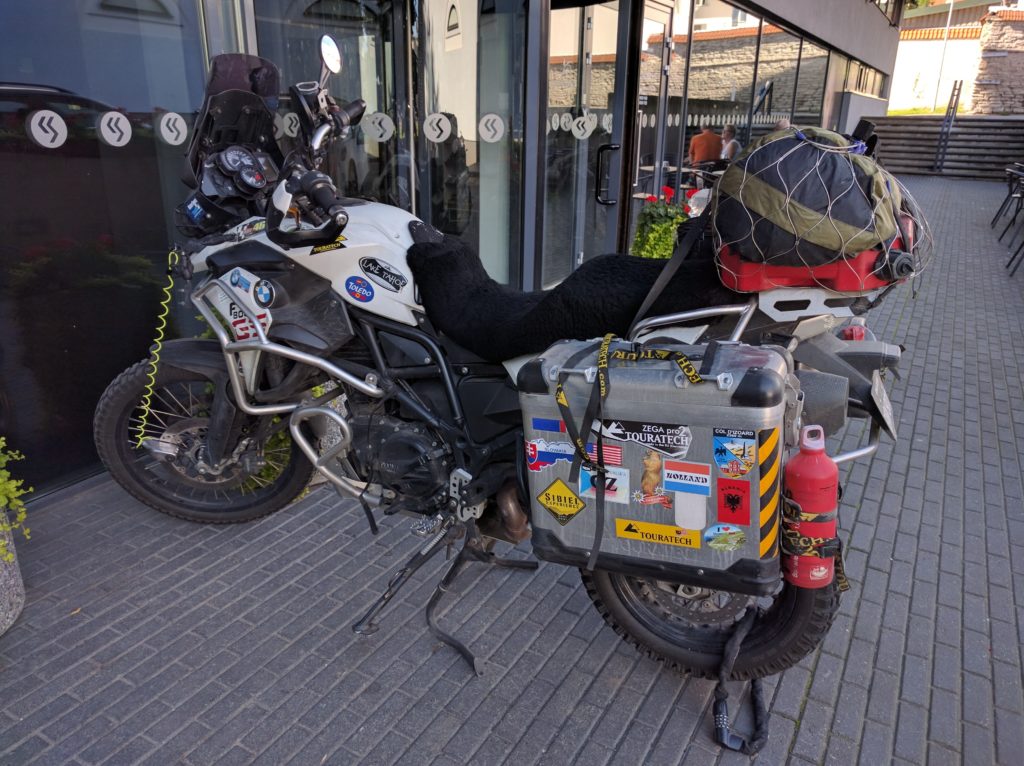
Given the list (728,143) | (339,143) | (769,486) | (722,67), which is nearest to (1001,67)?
(722,67)

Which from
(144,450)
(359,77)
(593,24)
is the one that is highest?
(593,24)

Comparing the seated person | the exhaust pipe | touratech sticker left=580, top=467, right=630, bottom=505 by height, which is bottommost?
the exhaust pipe

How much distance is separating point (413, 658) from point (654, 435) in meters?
1.28

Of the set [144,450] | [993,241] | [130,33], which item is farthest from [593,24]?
[993,241]

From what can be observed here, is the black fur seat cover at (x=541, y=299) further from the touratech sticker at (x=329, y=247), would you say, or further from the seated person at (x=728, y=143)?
the seated person at (x=728, y=143)

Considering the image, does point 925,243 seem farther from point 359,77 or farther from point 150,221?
point 359,77

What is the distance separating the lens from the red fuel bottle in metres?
2.03

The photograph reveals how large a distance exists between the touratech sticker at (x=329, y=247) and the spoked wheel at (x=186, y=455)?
857 mm

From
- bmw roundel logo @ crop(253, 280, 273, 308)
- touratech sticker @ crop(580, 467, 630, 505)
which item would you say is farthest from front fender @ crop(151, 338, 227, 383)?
touratech sticker @ crop(580, 467, 630, 505)

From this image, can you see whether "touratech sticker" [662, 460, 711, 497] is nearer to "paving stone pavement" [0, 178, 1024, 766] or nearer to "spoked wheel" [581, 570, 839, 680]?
"spoked wheel" [581, 570, 839, 680]

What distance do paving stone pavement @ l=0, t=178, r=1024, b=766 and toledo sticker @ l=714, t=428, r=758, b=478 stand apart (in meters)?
0.97

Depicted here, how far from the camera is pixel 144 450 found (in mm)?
3328

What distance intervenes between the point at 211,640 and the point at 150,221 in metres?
2.26

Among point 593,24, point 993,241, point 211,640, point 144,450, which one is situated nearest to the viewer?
point 211,640
